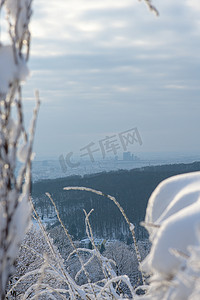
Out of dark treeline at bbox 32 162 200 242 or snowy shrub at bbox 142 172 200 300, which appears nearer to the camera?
snowy shrub at bbox 142 172 200 300

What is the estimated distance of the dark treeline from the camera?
222 feet

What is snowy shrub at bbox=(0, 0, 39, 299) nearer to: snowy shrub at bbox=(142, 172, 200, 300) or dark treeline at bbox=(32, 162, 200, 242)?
snowy shrub at bbox=(142, 172, 200, 300)

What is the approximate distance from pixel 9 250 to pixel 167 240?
0.43 meters

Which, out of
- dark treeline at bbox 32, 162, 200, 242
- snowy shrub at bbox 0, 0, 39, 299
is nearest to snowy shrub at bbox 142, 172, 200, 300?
snowy shrub at bbox 0, 0, 39, 299

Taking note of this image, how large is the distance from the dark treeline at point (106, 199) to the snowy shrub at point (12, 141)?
210 feet

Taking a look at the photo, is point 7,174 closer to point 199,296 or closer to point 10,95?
point 10,95

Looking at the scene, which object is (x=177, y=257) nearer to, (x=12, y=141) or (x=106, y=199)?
(x=12, y=141)

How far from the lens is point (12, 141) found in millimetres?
969

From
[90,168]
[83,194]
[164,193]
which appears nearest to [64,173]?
[90,168]

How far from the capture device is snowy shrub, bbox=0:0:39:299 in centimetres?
97

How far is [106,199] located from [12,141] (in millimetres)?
72592

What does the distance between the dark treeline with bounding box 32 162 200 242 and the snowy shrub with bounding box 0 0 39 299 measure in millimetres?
63935

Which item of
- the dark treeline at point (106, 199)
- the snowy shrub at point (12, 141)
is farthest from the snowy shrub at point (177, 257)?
the dark treeline at point (106, 199)

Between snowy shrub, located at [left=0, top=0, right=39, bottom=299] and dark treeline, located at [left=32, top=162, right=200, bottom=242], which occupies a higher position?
snowy shrub, located at [left=0, top=0, right=39, bottom=299]
